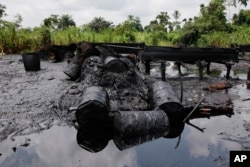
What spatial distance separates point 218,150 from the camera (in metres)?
4.69

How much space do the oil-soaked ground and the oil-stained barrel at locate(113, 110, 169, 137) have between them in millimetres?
218

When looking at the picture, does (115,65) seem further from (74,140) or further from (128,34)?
(128,34)

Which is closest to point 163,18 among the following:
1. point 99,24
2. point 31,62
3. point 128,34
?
point 99,24

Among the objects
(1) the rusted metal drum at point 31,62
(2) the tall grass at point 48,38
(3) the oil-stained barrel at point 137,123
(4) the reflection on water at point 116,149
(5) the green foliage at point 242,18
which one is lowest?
(4) the reflection on water at point 116,149

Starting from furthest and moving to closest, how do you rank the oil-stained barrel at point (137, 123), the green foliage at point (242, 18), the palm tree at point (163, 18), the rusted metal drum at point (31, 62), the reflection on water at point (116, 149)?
the palm tree at point (163, 18) → the green foliage at point (242, 18) → the rusted metal drum at point (31, 62) → the oil-stained barrel at point (137, 123) → the reflection on water at point (116, 149)

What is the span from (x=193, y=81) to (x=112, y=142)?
18.4 feet

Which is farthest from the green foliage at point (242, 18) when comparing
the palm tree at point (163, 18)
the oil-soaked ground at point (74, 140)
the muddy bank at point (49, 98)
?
the oil-soaked ground at point (74, 140)

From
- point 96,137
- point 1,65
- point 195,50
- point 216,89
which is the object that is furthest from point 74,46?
point 96,137

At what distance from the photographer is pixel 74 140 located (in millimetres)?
5059

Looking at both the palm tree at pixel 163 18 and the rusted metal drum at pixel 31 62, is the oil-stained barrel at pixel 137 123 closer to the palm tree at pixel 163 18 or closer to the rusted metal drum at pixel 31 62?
the rusted metal drum at pixel 31 62

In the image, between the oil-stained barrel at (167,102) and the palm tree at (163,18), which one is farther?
the palm tree at (163,18)

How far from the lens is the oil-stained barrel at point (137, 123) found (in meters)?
4.90

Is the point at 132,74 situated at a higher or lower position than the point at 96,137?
higher

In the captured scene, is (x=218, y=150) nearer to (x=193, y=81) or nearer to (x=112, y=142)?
(x=112, y=142)
